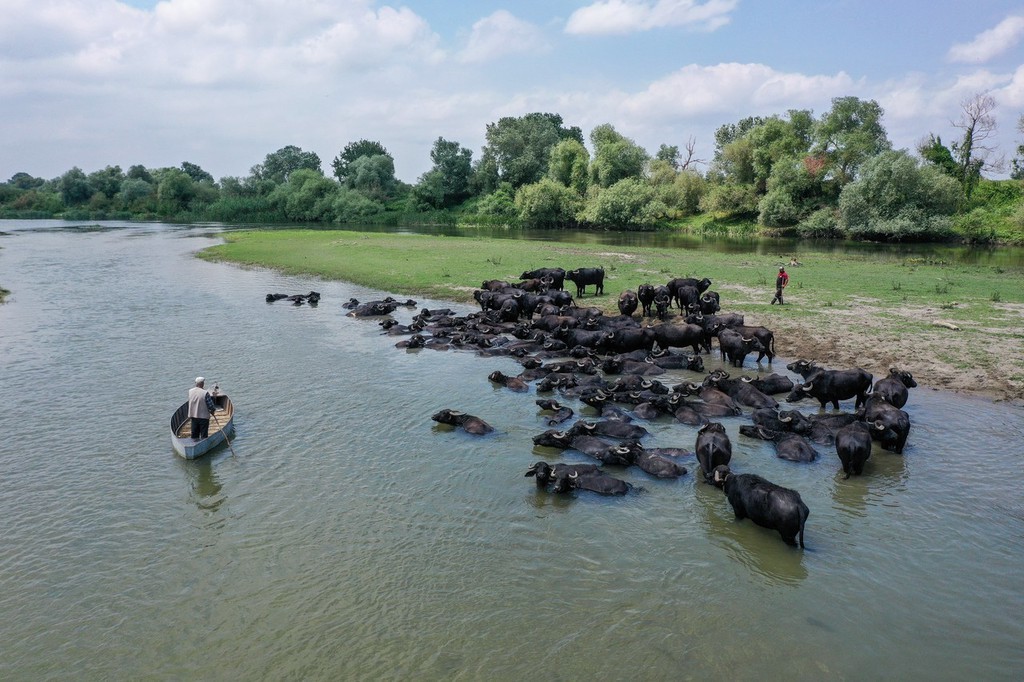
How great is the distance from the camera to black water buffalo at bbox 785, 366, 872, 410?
14.2 m

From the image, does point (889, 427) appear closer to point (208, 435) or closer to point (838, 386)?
point (838, 386)

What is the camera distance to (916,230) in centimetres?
5550

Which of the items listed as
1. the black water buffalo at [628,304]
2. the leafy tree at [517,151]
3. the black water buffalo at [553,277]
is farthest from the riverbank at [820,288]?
the leafy tree at [517,151]

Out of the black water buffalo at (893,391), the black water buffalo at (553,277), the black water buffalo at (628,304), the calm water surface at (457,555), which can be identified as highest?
the black water buffalo at (553,277)

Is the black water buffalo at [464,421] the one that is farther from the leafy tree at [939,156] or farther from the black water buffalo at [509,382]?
the leafy tree at [939,156]

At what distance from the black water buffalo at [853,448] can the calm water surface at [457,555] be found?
36 cm

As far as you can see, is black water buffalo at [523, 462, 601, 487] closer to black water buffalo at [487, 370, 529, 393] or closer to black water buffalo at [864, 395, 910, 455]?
black water buffalo at [487, 370, 529, 393]

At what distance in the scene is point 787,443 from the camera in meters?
12.1

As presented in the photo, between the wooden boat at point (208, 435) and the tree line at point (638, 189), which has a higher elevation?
the tree line at point (638, 189)

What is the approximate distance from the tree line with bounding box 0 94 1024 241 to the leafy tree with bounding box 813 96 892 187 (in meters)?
0.16

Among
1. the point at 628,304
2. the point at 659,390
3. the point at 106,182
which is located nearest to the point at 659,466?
the point at 659,390

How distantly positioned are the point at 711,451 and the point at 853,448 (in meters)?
2.41

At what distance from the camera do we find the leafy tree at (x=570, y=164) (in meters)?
91.9

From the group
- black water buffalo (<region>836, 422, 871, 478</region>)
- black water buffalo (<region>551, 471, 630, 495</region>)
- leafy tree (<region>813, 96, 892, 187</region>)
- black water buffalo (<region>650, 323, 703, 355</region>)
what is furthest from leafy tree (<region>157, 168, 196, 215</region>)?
black water buffalo (<region>836, 422, 871, 478</region>)
